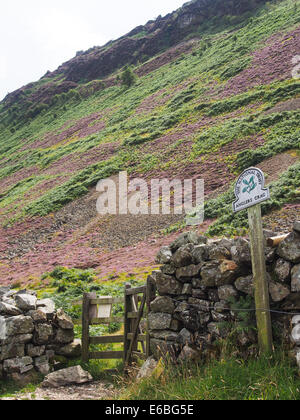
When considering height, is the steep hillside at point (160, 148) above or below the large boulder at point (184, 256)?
above

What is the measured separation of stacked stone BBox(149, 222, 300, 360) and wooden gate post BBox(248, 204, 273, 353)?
6.6 inches

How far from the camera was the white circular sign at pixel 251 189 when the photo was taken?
5.57 meters

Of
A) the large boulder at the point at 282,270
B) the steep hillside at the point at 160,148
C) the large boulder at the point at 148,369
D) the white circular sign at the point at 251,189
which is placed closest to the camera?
the large boulder at the point at 282,270

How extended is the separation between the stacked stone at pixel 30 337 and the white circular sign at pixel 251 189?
548 cm

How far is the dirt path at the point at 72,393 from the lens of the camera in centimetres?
719

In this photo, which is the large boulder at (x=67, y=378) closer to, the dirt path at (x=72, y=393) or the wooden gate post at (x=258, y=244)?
the dirt path at (x=72, y=393)

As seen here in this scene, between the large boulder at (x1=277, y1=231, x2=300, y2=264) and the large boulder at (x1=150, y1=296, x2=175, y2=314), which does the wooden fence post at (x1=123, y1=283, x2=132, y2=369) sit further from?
the large boulder at (x1=277, y1=231, x2=300, y2=264)

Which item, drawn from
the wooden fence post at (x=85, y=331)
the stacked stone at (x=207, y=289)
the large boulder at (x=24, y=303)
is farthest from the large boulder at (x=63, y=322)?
the stacked stone at (x=207, y=289)

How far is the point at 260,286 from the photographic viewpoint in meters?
5.45

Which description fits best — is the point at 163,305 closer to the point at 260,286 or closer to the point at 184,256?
the point at 184,256

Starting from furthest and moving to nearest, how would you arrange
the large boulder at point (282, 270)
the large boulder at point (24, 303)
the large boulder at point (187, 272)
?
1. the large boulder at point (24, 303)
2. the large boulder at point (187, 272)
3. the large boulder at point (282, 270)

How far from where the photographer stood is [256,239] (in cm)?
560

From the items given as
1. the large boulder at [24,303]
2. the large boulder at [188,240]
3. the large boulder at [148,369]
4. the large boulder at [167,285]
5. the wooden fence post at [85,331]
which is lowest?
the large boulder at [148,369]

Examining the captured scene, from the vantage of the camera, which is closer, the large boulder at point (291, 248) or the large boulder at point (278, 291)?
the large boulder at point (291, 248)
